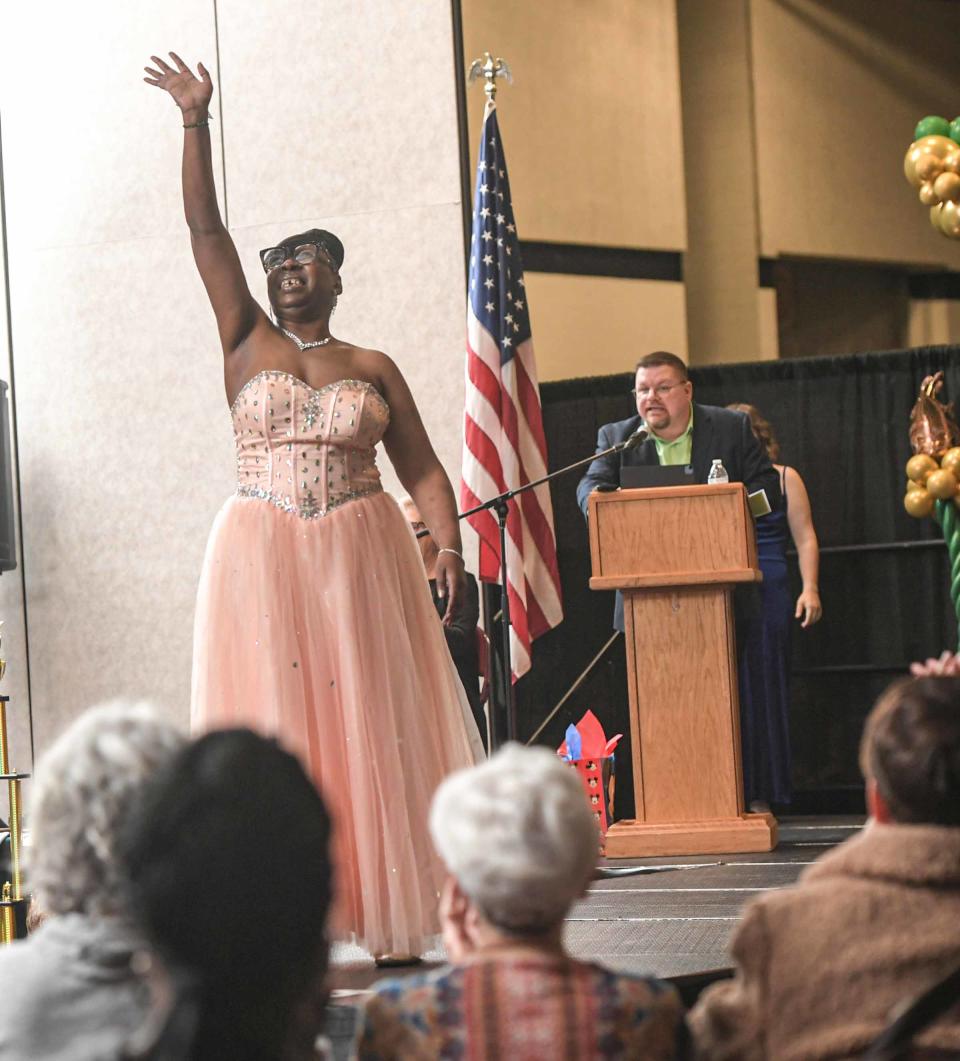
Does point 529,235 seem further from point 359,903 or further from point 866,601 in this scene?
point 359,903

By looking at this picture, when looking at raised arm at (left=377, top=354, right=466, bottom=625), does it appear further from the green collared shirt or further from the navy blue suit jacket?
the green collared shirt

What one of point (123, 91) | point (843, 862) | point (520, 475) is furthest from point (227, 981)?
point (123, 91)

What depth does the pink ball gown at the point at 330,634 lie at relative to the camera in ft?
11.0

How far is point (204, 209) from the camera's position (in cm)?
342

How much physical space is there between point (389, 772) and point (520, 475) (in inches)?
131

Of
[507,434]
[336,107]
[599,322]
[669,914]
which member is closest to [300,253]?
[669,914]

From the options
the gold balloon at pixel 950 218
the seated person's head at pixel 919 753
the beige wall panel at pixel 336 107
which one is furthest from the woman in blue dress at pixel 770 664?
the seated person's head at pixel 919 753

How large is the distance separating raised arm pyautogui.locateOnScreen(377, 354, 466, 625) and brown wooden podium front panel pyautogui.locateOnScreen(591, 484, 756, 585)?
1.95 metres

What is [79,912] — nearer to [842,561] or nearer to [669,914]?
[669,914]

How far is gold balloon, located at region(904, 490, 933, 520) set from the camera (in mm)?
7059

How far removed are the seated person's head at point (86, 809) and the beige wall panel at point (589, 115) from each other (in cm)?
846

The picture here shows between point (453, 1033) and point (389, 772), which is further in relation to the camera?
point (389, 772)

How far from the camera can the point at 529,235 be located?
33.0 ft

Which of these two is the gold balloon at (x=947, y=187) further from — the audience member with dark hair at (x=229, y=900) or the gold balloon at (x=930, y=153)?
the audience member with dark hair at (x=229, y=900)
